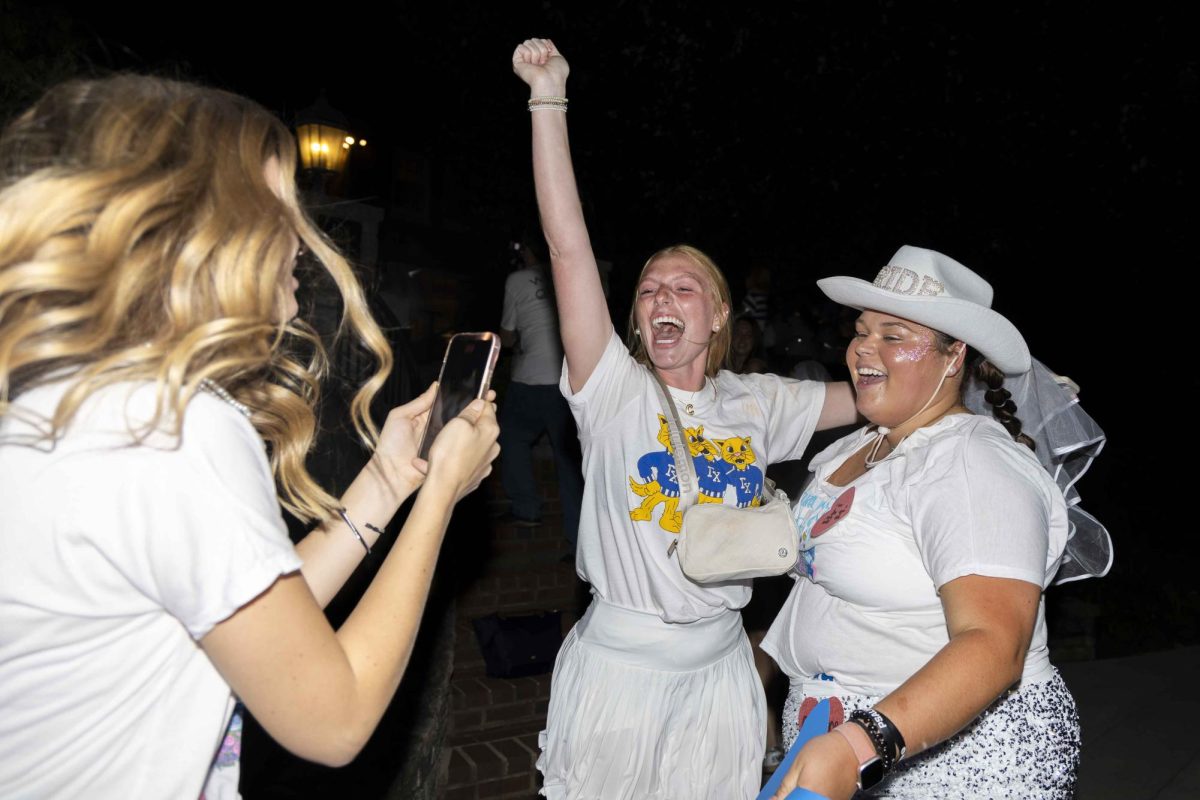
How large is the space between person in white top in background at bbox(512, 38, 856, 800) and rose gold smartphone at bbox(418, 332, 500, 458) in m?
0.84

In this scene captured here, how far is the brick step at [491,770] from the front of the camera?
13.9 ft

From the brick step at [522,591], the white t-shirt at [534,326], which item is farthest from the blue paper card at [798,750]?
the white t-shirt at [534,326]

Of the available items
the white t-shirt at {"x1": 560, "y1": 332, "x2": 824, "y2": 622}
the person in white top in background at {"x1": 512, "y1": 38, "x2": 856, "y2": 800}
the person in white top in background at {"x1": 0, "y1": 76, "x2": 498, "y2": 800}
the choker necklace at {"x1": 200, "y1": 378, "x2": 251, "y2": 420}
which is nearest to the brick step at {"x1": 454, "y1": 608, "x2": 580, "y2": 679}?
the person in white top in background at {"x1": 512, "y1": 38, "x2": 856, "y2": 800}

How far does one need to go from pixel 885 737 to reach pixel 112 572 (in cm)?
132

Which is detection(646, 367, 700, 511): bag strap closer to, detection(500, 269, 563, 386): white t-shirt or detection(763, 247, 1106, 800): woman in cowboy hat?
detection(763, 247, 1106, 800): woman in cowboy hat

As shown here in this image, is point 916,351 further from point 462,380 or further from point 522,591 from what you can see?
point 522,591

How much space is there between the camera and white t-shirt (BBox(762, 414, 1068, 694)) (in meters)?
1.87

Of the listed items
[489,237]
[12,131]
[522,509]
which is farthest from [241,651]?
[489,237]

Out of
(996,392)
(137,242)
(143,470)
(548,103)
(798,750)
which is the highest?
(548,103)

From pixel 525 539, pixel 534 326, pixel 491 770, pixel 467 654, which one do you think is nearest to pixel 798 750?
pixel 491 770

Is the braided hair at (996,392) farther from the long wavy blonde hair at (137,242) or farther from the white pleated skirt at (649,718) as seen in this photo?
the long wavy blonde hair at (137,242)

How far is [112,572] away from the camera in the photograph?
1051 mm

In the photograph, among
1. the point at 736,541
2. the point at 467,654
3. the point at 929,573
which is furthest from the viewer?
the point at 467,654

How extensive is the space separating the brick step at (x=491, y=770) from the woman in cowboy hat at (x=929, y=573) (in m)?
2.31
